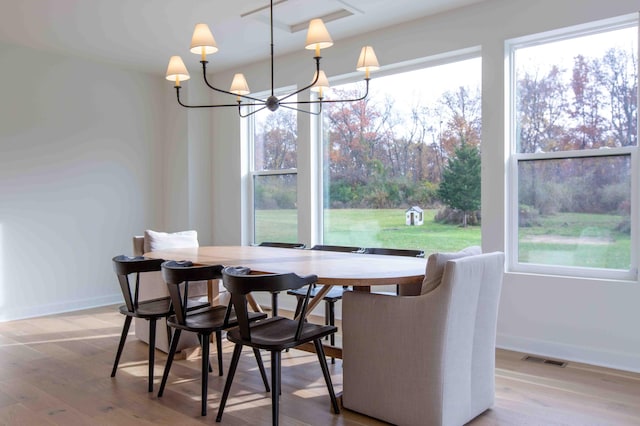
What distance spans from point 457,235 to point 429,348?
210 centimetres

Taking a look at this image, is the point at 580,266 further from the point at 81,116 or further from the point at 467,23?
the point at 81,116

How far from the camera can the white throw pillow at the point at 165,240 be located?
411 centimetres

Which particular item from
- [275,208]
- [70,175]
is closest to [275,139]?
[275,208]

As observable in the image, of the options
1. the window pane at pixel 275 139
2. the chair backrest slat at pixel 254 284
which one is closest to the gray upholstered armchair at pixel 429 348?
the chair backrest slat at pixel 254 284

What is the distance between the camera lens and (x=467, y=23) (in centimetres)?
405

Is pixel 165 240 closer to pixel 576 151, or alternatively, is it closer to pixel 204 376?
pixel 204 376

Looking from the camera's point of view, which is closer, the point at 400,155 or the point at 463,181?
the point at 463,181

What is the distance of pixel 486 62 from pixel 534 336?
2155 millimetres

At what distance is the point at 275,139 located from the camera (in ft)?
18.7

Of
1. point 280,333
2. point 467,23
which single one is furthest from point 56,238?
point 467,23

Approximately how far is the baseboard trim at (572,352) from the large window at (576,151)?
0.53 metres

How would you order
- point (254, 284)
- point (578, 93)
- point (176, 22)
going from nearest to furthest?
1. point (254, 284)
2. point (578, 93)
3. point (176, 22)

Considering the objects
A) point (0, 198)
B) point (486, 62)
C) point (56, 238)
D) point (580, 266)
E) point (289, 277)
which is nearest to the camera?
point (289, 277)

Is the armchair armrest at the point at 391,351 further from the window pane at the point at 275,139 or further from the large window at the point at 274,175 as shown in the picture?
the window pane at the point at 275,139
